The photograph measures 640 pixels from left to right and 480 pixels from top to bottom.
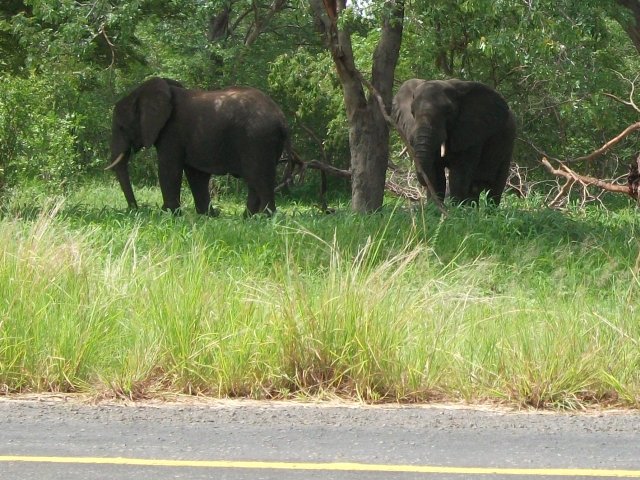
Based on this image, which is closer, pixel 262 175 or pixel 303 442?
pixel 303 442

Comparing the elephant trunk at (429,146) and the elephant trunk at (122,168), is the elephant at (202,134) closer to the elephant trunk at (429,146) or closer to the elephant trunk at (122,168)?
the elephant trunk at (122,168)

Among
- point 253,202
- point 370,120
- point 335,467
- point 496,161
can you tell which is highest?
point 335,467

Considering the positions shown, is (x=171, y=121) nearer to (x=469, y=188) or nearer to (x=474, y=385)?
(x=469, y=188)

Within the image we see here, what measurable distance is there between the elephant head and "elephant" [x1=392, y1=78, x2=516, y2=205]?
3.30 metres

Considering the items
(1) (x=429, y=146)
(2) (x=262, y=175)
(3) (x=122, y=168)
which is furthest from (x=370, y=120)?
(3) (x=122, y=168)

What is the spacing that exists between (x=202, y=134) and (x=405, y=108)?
287cm

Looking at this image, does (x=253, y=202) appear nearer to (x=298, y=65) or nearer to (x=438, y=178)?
(x=438, y=178)

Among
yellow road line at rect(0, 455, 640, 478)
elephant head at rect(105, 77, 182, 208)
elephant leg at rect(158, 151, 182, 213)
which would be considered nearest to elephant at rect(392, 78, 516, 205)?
elephant leg at rect(158, 151, 182, 213)

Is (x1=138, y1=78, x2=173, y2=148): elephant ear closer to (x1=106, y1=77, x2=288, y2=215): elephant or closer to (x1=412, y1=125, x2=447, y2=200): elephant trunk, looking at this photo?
(x1=106, y1=77, x2=288, y2=215): elephant

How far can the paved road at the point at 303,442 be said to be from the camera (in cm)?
539

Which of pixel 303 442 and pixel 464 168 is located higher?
pixel 303 442

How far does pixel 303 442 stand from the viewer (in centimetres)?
589

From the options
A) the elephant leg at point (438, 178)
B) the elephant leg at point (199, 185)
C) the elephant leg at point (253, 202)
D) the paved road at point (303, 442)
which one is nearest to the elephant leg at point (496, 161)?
the elephant leg at point (438, 178)

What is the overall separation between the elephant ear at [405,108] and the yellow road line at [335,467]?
39.2ft
